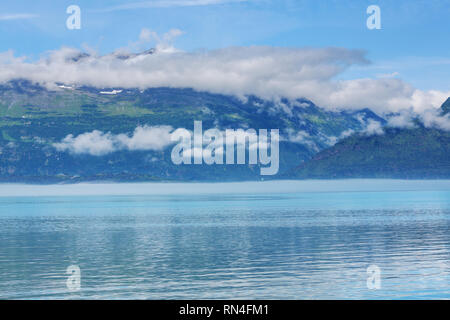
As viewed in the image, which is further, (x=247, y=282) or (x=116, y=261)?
(x=116, y=261)

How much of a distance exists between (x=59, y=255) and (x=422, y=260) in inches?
2019

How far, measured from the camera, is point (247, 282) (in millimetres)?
64750
